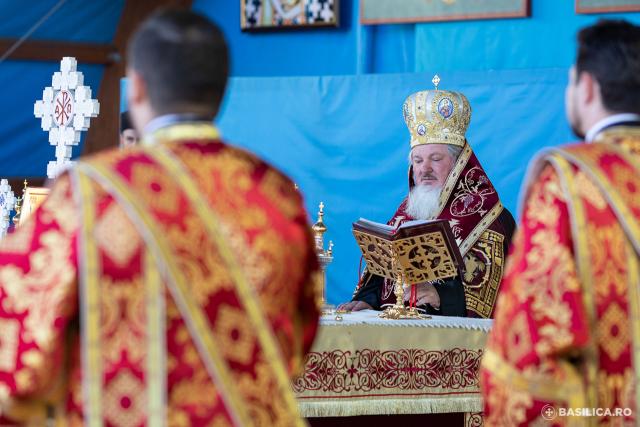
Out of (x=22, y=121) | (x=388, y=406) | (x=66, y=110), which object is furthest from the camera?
(x=22, y=121)

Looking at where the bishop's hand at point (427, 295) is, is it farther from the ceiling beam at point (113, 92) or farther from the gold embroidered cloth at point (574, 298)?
the ceiling beam at point (113, 92)

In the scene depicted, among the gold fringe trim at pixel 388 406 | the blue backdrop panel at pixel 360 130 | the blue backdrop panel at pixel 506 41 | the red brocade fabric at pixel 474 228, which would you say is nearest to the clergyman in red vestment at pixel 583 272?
the gold fringe trim at pixel 388 406

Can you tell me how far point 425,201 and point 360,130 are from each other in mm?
2641

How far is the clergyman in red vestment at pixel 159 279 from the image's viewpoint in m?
2.54

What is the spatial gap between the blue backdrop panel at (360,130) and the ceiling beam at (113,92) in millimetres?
2063

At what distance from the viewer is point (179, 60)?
2611 mm

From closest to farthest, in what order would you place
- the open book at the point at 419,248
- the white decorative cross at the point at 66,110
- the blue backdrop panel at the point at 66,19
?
1. the open book at the point at 419,248
2. the white decorative cross at the point at 66,110
3. the blue backdrop panel at the point at 66,19

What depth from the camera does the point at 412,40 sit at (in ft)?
32.0

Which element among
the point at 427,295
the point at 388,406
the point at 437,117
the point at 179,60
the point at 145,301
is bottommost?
the point at 388,406

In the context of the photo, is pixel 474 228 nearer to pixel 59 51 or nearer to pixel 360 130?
pixel 360 130

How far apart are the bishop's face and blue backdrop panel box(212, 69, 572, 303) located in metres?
1.76

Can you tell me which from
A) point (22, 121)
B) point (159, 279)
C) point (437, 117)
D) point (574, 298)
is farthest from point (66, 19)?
point (159, 279)

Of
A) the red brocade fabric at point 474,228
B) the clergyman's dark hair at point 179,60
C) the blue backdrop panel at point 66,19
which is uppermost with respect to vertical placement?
the blue backdrop panel at point 66,19

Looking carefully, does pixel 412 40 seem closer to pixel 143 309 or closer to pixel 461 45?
pixel 461 45
